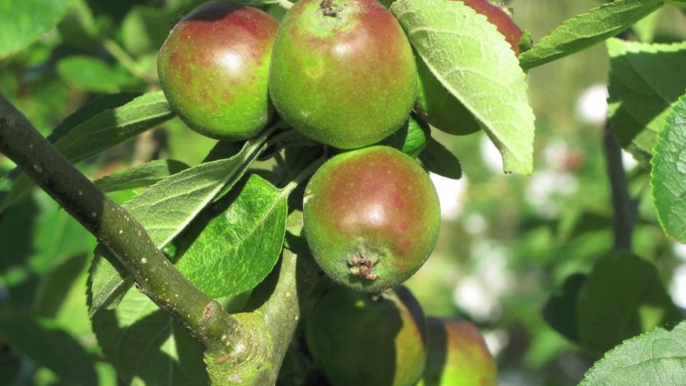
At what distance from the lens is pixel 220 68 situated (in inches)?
31.1

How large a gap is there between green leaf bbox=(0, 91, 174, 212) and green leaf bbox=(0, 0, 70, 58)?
0.41 feet

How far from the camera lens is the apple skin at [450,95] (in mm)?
820

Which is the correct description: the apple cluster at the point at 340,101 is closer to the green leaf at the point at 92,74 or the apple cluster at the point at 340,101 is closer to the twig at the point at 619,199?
the twig at the point at 619,199

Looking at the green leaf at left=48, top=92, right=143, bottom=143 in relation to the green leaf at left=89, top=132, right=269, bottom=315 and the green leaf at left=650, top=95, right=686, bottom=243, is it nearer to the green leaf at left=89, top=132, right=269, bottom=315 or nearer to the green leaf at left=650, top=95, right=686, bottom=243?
the green leaf at left=89, top=132, right=269, bottom=315

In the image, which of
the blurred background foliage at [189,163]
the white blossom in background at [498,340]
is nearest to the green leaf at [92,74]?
the blurred background foliage at [189,163]

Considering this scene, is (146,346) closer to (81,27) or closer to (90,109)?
(90,109)

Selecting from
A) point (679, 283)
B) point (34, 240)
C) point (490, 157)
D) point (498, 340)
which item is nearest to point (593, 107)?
point (490, 157)

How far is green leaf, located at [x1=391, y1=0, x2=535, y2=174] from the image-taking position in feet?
2.37

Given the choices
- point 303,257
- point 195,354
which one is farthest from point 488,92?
point 195,354

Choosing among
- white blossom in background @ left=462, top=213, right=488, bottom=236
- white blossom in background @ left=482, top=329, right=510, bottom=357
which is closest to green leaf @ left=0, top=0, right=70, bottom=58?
white blossom in background @ left=482, top=329, right=510, bottom=357

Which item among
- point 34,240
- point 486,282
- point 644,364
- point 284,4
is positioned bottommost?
point 486,282

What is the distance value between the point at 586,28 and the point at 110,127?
0.52 metres

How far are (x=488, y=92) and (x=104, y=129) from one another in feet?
1.42

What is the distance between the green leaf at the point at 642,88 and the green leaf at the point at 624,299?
233 mm
